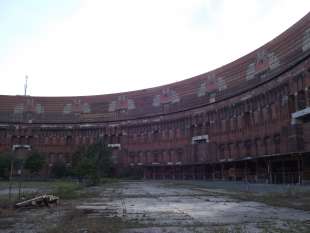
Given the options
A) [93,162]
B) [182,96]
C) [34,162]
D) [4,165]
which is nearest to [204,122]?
[182,96]

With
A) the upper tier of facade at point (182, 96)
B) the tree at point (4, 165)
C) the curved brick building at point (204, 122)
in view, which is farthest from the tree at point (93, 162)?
the tree at point (4, 165)

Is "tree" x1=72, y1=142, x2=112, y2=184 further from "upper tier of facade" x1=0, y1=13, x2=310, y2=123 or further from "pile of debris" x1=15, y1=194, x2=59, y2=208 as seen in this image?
"pile of debris" x1=15, y1=194, x2=59, y2=208

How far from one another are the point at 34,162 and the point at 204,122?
31608 mm

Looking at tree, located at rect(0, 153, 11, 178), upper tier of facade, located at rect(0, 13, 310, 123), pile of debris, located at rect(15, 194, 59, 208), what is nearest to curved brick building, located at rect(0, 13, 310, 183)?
upper tier of facade, located at rect(0, 13, 310, 123)

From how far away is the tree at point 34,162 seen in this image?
61594 millimetres

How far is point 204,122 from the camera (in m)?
56.5

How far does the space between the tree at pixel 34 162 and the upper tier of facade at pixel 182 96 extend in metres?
12.9

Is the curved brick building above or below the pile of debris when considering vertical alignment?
above

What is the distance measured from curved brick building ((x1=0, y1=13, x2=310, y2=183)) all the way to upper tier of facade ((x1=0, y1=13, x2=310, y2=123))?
0.17 meters

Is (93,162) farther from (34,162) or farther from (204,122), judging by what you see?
(34,162)

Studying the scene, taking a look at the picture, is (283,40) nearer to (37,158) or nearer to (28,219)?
(28,219)

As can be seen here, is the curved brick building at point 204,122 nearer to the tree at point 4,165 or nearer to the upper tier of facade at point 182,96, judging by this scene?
the upper tier of facade at point 182,96

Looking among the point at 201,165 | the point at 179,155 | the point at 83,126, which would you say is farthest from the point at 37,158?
the point at 201,165

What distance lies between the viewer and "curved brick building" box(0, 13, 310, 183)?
37.0 meters
